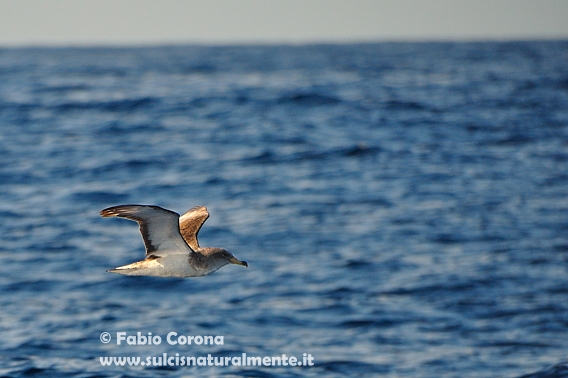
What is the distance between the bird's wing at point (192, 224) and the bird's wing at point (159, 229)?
855 mm

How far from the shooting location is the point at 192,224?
947cm

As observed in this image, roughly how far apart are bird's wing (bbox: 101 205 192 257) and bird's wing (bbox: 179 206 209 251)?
0.86 metres

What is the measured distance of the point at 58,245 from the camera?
68.0 ft

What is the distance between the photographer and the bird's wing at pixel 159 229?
7.52 m

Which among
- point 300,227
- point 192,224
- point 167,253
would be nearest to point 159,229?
point 167,253

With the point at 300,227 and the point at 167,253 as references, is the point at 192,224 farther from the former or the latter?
the point at 300,227

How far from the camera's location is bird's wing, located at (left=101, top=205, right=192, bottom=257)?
24.7 feet

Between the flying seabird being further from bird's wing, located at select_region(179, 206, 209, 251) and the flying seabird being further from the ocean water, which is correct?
the ocean water

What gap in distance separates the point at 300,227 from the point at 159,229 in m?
13.9

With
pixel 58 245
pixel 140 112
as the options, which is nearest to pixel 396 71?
pixel 140 112

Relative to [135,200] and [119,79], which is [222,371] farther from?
[119,79]

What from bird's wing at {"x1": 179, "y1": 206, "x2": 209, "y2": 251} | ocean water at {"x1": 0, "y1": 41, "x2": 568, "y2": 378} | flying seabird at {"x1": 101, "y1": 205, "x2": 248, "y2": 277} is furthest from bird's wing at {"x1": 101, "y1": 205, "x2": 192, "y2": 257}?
ocean water at {"x1": 0, "y1": 41, "x2": 568, "y2": 378}

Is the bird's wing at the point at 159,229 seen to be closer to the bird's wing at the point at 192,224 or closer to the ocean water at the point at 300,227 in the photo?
the bird's wing at the point at 192,224

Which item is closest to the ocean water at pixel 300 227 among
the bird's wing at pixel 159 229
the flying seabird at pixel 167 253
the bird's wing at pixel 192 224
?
the bird's wing at pixel 192 224
